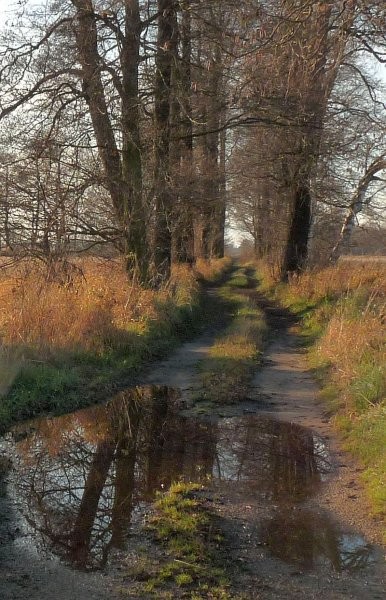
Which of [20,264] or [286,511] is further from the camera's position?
[20,264]

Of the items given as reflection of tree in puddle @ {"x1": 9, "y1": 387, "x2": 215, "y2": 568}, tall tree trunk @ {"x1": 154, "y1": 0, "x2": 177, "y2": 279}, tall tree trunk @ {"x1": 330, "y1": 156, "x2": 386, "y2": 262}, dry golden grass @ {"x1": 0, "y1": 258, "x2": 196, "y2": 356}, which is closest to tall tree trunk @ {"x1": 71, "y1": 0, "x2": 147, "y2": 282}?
tall tree trunk @ {"x1": 154, "y1": 0, "x2": 177, "y2": 279}

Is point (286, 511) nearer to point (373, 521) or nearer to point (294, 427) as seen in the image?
point (373, 521)

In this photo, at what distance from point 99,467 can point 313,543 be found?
2393 millimetres

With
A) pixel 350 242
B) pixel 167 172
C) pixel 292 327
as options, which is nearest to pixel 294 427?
pixel 292 327

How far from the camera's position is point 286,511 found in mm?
5668

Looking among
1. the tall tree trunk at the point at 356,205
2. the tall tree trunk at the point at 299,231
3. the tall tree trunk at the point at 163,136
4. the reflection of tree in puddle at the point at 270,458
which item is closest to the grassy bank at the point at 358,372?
the reflection of tree in puddle at the point at 270,458

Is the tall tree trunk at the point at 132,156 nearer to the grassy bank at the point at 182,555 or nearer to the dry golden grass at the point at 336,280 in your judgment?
the dry golden grass at the point at 336,280

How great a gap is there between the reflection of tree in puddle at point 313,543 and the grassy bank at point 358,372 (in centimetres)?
57

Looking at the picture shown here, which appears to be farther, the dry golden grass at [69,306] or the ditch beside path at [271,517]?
the dry golden grass at [69,306]

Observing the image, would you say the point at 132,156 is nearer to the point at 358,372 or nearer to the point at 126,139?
the point at 126,139

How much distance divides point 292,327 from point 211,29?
24.7 ft

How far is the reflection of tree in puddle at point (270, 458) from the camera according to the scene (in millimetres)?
6238

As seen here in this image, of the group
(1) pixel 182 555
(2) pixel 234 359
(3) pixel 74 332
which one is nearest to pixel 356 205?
(2) pixel 234 359

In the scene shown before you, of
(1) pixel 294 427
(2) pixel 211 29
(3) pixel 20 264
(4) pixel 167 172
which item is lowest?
(1) pixel 294 427
